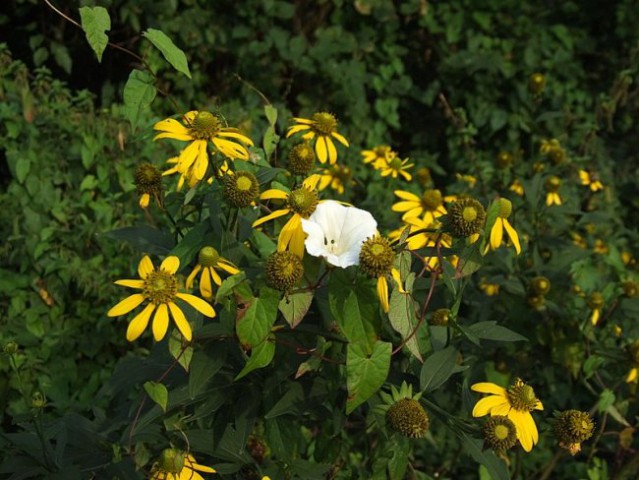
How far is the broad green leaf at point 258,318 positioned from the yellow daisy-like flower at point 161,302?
0.09 m

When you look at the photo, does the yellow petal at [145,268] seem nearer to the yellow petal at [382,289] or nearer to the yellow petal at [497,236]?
the yellow petal at [382,289]

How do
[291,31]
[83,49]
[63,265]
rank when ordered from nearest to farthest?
[63,265] < [83,49] < [291,31]

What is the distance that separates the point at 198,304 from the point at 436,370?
0.52 meters

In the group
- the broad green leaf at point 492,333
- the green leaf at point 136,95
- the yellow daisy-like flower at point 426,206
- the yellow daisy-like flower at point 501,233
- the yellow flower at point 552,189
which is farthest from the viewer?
the yellow flower at point 552,189

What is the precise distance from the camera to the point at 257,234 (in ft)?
5.12

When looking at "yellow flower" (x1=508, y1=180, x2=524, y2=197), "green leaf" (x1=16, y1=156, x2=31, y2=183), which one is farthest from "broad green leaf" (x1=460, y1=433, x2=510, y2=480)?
"green leaf" (x1=16, y1=156, x2=31, y2=183)

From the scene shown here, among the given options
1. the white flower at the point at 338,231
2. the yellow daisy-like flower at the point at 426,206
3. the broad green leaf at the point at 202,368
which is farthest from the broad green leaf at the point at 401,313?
the yellow daisy-like flower at the point at 426,206

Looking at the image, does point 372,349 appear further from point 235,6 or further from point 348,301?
point 235,6

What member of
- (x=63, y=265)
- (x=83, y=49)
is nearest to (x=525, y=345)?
(x=63, y=265)

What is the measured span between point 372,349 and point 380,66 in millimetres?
3313

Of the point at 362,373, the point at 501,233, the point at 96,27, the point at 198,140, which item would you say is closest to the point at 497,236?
the point at 501,233

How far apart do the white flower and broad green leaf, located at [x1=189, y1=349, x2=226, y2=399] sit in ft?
1.04

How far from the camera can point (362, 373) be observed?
1150 millimetres

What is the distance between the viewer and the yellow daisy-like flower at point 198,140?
1.37 meters
